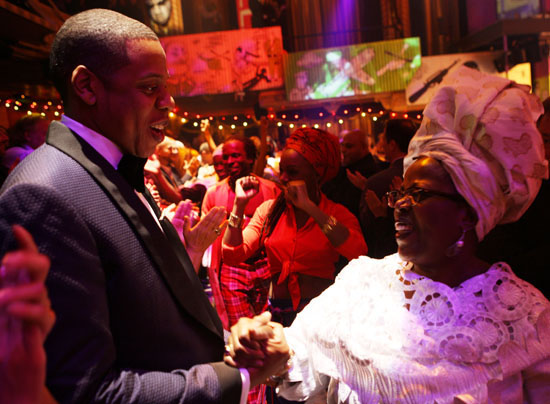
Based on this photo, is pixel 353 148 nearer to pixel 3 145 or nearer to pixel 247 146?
pixel 247 146

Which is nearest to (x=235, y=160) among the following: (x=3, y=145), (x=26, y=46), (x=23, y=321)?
(x=3, y=145)

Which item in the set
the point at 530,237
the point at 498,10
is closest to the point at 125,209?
the point at 530,237

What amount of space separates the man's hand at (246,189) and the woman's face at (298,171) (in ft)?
0.63

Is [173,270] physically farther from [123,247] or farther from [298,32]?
[298,32]

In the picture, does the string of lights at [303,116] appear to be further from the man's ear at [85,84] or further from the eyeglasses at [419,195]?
the man's ear at [85,84]

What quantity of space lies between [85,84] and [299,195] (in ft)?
5.56

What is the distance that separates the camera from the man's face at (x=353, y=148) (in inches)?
210

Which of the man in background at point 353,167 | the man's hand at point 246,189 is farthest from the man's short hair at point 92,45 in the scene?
the man in background at point 353,167

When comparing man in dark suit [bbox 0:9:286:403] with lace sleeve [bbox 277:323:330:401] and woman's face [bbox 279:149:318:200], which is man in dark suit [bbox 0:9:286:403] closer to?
lace sleeve [bbox 277:323:330:401]

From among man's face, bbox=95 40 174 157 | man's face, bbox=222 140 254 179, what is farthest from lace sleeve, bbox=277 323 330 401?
man's face, bbox=222 140 254 179

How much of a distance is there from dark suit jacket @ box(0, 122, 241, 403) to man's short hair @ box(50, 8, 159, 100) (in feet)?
0.59

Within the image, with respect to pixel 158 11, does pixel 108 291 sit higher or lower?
lower

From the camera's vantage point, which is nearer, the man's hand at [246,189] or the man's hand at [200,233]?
the man's hand at [200,233]

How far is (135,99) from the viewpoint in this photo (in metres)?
1.36
